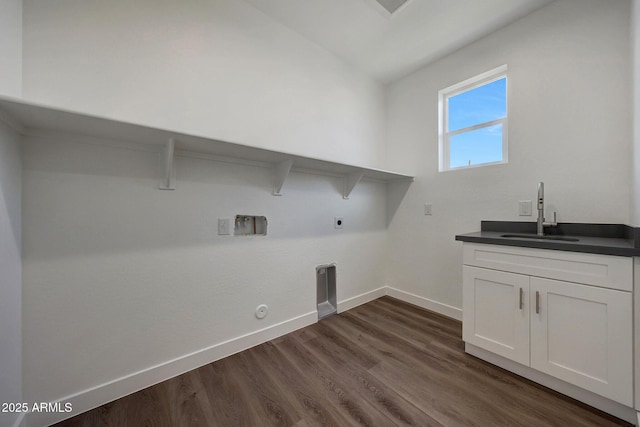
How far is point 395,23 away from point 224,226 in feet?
7.02

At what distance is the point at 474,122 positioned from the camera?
2137 mm

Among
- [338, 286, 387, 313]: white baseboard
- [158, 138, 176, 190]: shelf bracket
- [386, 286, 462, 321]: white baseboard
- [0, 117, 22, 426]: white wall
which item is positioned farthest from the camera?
[338, 286, 387, 313]: white baseboard

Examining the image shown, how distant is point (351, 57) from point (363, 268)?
2.24m

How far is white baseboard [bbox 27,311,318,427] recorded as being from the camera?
112cm

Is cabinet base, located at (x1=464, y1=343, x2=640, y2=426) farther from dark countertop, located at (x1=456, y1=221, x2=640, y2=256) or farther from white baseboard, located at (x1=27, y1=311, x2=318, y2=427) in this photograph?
white baseboard, located at (x1=27, y1=311, x2=318, y2=427)

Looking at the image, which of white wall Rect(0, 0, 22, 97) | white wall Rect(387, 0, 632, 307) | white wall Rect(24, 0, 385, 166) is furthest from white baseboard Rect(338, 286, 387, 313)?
white wall Rect(0, 0, 22, 97)

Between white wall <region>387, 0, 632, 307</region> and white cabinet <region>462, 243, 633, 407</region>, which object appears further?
white wall <region>387, 0, 632, 307</region>

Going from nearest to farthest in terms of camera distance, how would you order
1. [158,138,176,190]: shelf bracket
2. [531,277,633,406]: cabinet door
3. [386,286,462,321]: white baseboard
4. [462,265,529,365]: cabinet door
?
[531,277,633,406]: cabinet door, [158,138,176,190]: shelf bracket, [462,265,529,365]: cabinet door, [386,286,462,321]: white baseboard

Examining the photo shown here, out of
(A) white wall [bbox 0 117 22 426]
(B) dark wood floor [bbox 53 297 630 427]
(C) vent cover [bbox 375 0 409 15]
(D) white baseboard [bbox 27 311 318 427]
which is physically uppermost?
(C) vent cover [bbox 375 0 409 15]

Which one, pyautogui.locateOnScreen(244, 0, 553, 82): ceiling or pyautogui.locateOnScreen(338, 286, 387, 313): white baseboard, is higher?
pyautogui.locateOnScreen(244, 0, 553, 82): ceiling

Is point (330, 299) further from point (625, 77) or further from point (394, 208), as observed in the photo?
point (625, 77)

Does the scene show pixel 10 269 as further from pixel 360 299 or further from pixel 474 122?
pixel 474 122

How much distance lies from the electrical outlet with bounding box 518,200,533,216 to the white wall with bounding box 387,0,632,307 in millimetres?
35

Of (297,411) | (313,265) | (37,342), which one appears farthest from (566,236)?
(37,342)
